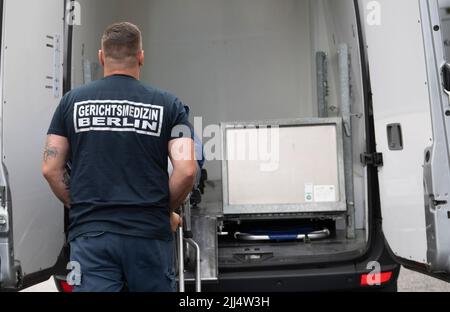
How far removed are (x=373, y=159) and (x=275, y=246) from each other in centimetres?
81

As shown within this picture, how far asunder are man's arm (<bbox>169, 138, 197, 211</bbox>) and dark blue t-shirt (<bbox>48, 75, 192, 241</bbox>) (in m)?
0.04

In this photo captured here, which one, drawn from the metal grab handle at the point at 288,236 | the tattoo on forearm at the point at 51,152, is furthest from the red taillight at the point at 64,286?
the metal grab handle at the point at 288,236

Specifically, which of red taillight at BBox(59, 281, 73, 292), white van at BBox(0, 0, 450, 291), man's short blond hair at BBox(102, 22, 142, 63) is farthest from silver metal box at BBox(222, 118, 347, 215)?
man's short blond hair at BBox(102, 22, 142, 63)

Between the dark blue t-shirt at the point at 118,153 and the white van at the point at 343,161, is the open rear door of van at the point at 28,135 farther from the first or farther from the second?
the dark blue t-shirt at the point at 118,153

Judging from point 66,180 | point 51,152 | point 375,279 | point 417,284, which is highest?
point 51,152

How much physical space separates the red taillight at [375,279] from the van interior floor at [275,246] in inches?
5.4

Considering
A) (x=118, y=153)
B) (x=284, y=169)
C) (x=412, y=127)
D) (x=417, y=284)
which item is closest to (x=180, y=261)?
(x=118, y=153)

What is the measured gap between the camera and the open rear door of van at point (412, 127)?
2484mm

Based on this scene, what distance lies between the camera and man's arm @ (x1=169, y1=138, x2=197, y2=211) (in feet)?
7.03

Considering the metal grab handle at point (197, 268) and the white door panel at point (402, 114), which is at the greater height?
the white door panel at point (402, 114)

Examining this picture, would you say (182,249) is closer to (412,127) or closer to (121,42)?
(121,42)

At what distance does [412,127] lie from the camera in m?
2.65

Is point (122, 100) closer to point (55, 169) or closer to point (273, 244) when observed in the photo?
point (55, 169)

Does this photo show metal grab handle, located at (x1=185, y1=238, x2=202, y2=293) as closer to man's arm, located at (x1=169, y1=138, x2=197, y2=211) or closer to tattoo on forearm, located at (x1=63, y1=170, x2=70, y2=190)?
man's arm, located at (x1=169, y1=138, x2=197, y2=211)
